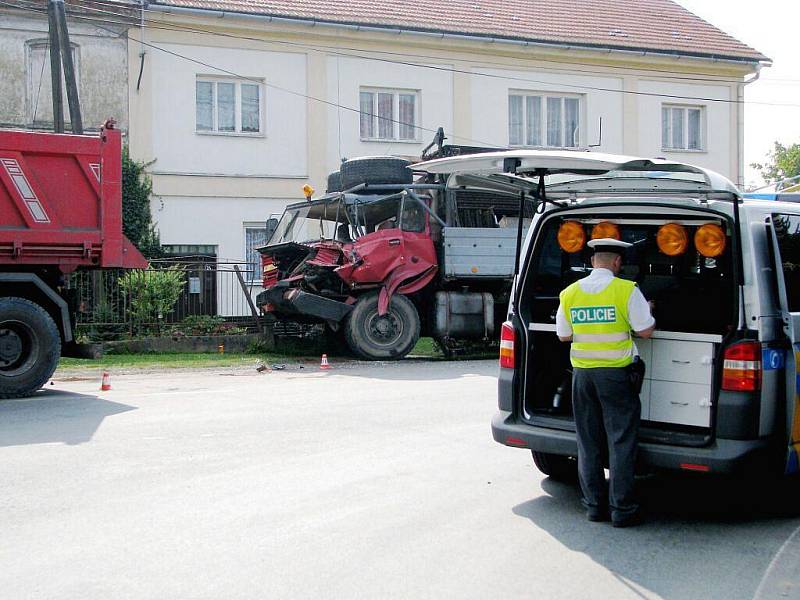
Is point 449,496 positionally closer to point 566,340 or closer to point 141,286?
point 566,340

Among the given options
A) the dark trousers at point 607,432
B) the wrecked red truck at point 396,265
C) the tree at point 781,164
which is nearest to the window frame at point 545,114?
the wrecked red truck at point 396,265

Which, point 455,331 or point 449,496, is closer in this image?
point 449,496

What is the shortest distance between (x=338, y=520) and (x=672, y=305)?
258cm

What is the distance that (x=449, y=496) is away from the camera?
6.41 metres

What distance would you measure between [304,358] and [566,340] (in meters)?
10.7

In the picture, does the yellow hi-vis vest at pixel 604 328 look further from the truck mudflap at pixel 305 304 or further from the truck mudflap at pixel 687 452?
the truck mudflap at pixel 305 304

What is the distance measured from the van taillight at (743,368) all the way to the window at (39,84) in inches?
764

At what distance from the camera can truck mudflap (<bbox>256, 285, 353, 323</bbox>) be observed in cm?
1509

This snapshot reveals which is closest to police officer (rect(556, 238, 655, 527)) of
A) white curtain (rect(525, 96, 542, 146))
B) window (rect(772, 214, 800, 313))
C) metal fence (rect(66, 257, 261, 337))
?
window (rect(772, 214, 800, 313))

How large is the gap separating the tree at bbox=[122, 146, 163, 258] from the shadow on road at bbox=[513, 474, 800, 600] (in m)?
17.0

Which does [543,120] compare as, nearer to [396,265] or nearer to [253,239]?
[253,239]

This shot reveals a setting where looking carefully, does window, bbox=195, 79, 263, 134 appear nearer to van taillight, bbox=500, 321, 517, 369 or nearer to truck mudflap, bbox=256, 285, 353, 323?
truck mudflap, bbox=256, 285, 353, 323

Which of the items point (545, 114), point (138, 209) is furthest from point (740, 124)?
point (138, 209)

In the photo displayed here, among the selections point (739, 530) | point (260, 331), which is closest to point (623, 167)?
point (739, 530)
